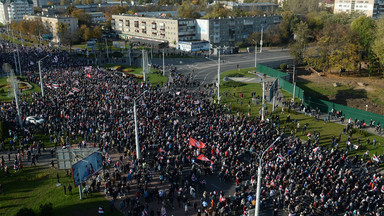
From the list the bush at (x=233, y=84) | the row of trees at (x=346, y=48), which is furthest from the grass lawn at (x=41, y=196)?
the row of trees at (x=346, y=48)

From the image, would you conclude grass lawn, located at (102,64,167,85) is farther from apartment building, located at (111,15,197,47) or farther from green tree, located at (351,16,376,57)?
green tree, located at (351,16,376,57)

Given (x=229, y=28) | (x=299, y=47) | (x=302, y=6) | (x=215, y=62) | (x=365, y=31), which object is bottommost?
(x=215, y=62)

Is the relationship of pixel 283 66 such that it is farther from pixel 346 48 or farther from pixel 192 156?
pixel 192 156

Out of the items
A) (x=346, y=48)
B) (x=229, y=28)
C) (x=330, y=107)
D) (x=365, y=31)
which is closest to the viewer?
(x=330, y=107)

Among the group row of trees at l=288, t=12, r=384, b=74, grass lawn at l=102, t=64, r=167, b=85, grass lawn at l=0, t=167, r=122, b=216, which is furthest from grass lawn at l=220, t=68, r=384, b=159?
grass lawn at l=0, t=167, r=122, b=216

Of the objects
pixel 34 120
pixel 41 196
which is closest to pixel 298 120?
pixel 41 196

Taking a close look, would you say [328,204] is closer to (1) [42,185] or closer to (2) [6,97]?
(1) [42,185]

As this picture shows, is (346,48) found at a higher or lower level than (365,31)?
lower
